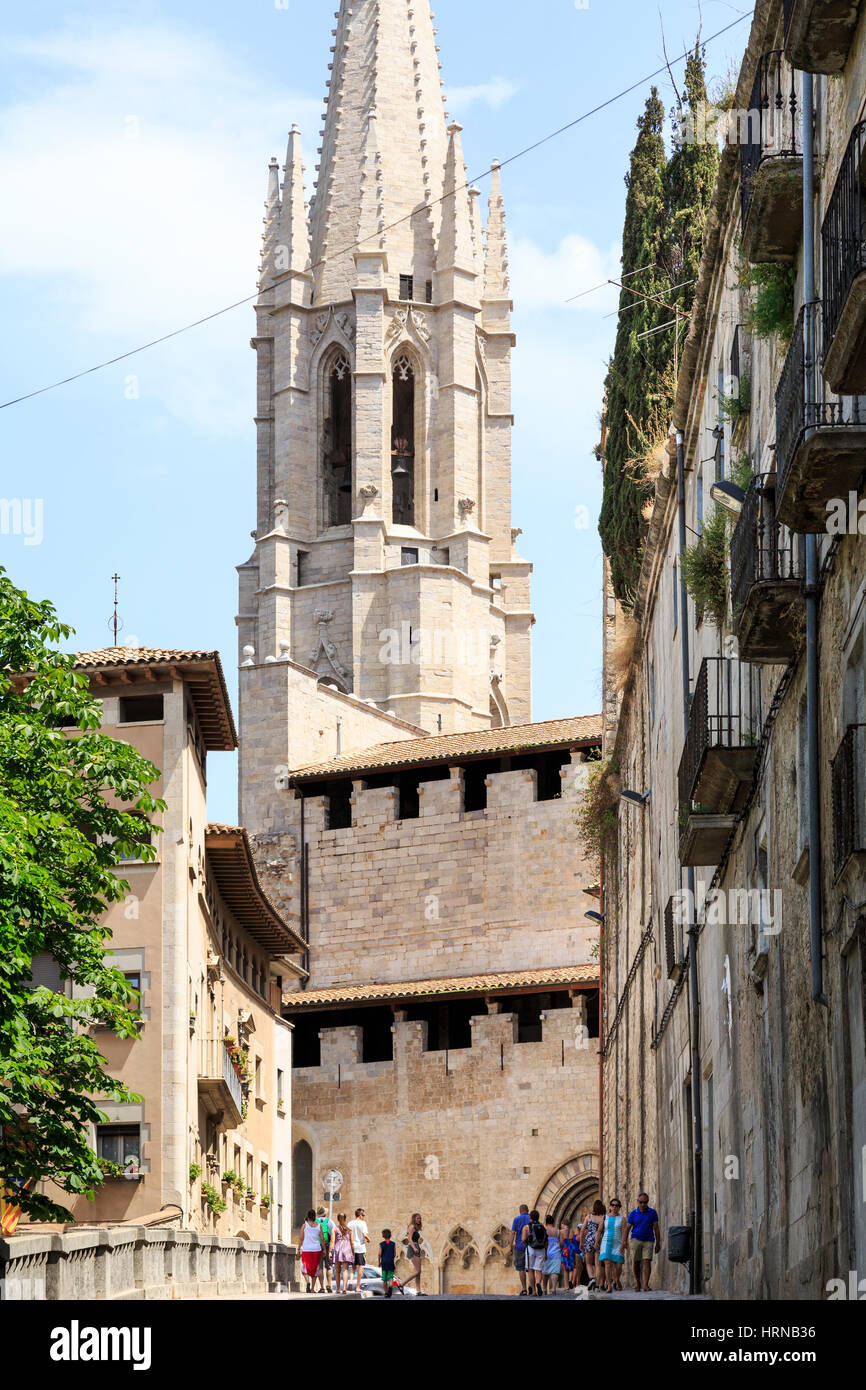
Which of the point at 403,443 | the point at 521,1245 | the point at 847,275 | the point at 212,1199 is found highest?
the point at 403,443

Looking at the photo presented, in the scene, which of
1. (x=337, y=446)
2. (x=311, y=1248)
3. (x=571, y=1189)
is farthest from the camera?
(x=337, y=446)

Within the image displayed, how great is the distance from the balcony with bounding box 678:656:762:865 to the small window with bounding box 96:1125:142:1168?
15.0 metres

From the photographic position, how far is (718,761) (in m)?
16.3

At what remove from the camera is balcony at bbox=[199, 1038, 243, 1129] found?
33.8 meters

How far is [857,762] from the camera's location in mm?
11344

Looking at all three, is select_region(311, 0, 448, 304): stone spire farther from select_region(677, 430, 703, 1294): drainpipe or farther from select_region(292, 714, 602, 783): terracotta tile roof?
select_region(677, 430, 703, 1294): drainpipe

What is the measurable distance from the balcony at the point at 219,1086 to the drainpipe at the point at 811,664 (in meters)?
21.6

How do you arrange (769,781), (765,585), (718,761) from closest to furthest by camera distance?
(765,585) < (769,781) < (718,761)

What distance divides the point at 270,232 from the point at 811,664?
223 feet

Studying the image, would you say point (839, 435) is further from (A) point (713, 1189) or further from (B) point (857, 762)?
(A) point (713, 1189)

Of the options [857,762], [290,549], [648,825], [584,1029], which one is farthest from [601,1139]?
[290,549]

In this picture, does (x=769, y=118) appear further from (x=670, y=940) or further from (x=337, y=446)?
(x=337, y=446)

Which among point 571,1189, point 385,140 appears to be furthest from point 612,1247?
point 385,140
